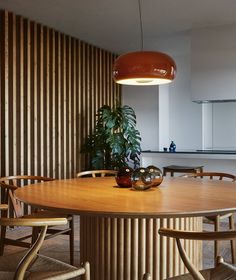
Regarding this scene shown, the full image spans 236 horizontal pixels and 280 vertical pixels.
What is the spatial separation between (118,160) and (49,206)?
12.9ft

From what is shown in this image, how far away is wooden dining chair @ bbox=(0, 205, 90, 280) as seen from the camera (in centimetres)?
174

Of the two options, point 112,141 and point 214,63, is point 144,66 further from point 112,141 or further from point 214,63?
point 112,141

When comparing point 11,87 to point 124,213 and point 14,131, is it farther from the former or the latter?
point 124,213

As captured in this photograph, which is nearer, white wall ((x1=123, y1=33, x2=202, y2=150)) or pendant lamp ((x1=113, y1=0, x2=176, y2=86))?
pendant lamp ((x1=113, y1=0, x2=176, y2=86))

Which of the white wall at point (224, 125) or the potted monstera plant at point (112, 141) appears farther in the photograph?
the white wall at point (224, 125)

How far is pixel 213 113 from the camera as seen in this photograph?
23.2 feet

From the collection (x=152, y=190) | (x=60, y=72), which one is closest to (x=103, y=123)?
(x=60, y=72)

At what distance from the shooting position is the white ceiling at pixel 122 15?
436 centimetres

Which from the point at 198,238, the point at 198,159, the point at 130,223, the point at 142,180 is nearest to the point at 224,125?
the point at 198,159

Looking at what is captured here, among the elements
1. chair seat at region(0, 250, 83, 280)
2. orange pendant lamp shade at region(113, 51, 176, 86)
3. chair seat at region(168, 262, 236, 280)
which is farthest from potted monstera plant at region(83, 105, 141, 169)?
chair seat at region(168, 262, 236, 280)

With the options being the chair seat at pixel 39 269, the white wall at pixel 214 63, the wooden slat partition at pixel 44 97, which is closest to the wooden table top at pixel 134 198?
the chair seat at pixel 39 269

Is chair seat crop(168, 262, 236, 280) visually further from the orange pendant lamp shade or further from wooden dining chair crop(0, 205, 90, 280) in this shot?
the orange pendant lamp shade

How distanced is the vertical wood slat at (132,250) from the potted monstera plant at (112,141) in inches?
135

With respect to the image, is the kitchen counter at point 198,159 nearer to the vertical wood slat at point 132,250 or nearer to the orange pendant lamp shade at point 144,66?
the orange pendant lamp shade at point 144,66
